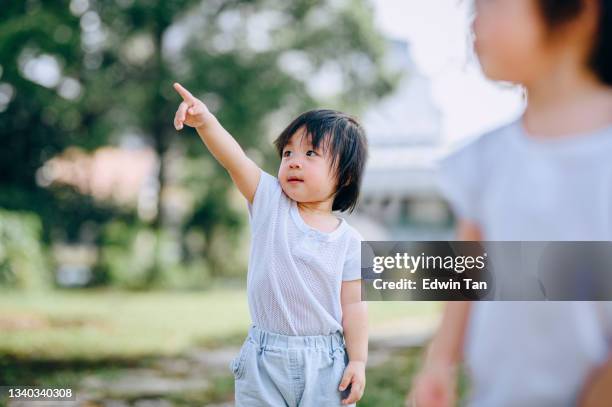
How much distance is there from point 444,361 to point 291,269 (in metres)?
0.39

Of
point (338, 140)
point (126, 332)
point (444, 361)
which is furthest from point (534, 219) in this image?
point (126, 332)

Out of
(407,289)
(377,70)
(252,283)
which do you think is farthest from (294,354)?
(377,70)

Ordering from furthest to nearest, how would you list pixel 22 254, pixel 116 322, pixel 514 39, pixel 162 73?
1. pixel 22 254
2. pixel 162 73
3. pixel 116 322
4. pixel 514 39

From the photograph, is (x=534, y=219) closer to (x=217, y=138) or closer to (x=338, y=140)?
(x=338, y=140)

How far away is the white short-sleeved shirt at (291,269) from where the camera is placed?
1.57 meters

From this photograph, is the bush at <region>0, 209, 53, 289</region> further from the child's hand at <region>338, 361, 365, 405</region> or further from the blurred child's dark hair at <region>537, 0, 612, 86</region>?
the blurred child's dark hair at <region>537, 0, 612, 86</region>

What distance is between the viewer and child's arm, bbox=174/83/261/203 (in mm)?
1525

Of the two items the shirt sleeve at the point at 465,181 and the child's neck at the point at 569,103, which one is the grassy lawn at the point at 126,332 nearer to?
the shirt sleeve at the point at 465,181

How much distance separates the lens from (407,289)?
2010 millimetres

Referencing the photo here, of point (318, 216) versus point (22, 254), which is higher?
point (22, 254)

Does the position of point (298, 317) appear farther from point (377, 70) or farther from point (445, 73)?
point (377, 70)

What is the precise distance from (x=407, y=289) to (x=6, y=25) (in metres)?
2.44

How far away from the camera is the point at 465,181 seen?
1634 mm

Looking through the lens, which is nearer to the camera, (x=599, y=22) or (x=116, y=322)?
(x=599, y=22)
